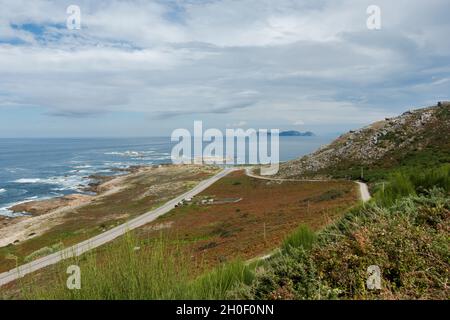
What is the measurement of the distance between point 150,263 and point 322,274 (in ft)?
7.71

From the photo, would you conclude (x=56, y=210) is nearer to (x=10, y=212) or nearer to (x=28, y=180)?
(x=10, y=212)

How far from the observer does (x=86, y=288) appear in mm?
4367

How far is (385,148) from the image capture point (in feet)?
220

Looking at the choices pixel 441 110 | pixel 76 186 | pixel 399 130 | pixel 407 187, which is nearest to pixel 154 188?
pixel 76 186

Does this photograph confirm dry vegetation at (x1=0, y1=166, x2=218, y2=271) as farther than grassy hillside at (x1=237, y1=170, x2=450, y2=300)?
Yes

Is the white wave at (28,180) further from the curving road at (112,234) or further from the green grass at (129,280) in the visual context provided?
the green grass at (129,280)

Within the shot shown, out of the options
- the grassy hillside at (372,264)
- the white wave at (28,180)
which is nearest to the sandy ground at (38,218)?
the white wave at (28,180)

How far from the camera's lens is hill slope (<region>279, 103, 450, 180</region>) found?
58.7 m

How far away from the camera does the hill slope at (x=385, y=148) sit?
2312 inches

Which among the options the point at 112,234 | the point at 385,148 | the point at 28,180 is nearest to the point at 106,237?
the point at 112,234

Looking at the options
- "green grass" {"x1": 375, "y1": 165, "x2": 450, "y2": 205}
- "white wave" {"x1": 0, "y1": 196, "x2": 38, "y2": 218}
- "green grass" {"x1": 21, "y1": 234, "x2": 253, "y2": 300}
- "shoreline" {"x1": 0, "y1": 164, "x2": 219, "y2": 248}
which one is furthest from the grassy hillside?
"white wave" {"x1": 0, "y1": 196, "x2": 38, "y2": 218}

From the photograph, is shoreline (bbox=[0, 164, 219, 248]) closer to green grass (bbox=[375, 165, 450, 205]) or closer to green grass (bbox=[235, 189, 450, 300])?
green grass (bbox=[375, 165, 450, 205])
